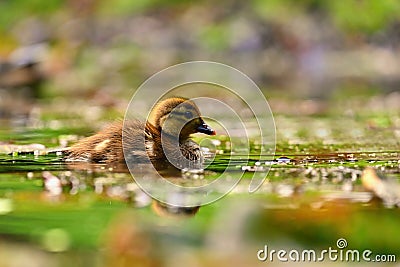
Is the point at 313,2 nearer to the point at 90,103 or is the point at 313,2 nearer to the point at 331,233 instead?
the point at 90,103

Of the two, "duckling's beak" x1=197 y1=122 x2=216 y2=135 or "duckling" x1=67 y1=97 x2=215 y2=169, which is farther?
"duckling's beak" x1=197 y1=122 x2=216 y2=135

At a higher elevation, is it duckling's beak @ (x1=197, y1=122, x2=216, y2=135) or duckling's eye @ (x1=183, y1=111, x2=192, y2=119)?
duckling's eye @ (x1=183, y1=111, x2=192, y2=119)

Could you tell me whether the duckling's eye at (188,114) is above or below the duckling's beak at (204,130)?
above

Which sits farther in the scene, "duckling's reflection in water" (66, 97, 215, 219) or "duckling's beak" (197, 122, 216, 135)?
"duckling's beak" (197, 122, 216, 135)

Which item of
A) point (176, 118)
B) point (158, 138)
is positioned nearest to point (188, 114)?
point (176, 118)

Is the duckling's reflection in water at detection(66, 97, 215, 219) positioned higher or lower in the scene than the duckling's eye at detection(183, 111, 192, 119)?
lower

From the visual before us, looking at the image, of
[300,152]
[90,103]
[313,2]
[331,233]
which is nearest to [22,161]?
[300,152]

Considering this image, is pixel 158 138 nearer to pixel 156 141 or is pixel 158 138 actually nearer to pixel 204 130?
pixel 156 141

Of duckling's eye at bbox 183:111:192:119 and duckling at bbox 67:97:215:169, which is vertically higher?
duckling's eye at bbox 183:111:192:119
